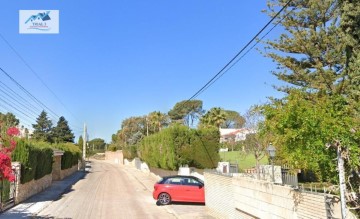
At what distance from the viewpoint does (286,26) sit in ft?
98.8

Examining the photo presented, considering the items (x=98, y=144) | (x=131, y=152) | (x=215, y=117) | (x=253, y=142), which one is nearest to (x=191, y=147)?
(x=253, y=142)

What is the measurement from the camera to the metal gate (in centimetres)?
1776

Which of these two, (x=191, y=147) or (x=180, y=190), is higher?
(x=191, y=147)

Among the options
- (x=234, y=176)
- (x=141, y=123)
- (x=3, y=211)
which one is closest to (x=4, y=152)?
(x=3, y=211)

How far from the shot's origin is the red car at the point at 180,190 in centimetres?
2059

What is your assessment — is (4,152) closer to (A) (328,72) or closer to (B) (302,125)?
(B) (302,125)

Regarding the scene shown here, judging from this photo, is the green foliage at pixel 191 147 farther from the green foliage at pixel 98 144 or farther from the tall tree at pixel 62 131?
the green foliage at pixel 98 144

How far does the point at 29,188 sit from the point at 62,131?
81.1 m

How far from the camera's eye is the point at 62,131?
101188 millimetres

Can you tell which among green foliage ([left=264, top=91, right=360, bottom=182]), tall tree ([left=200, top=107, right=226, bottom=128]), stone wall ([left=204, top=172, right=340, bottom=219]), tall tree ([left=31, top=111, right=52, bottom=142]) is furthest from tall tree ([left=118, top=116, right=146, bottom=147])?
green foliage ([left=264, top=91, right=360, bottom=182])

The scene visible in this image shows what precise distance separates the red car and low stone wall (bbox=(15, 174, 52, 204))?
24.4 ft

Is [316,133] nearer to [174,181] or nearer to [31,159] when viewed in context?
[174,181]

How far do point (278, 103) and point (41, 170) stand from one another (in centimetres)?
2234

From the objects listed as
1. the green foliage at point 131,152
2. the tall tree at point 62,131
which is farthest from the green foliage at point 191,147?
the tall tree at point 62,131
